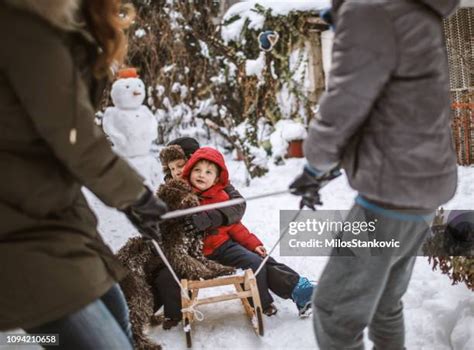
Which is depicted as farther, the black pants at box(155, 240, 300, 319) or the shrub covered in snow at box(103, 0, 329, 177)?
the shrub covered in snow at box(103, 0, 329, 177)

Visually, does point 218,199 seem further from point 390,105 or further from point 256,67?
point 256,67

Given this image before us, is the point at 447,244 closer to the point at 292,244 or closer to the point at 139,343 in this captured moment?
the point at 292,244

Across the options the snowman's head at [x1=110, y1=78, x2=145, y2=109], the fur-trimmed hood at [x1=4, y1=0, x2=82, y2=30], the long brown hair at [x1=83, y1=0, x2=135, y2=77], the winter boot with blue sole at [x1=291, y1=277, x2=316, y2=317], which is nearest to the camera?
the fur-trimmed hood at [x1=4, y1=0, x2=82, y2=30]

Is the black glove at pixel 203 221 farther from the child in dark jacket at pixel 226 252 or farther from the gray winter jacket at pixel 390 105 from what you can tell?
the gray winter jacket at pixel 390 105

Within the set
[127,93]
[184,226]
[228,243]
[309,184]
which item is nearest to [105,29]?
[309,184]

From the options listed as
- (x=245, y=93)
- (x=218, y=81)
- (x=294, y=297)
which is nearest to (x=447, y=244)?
(x=294, y=297)

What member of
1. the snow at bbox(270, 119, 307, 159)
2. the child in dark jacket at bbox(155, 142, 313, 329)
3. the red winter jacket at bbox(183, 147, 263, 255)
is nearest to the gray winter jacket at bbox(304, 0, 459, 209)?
the child in dark jacket at bbox(155, 142, 313, 329)

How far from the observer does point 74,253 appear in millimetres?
853

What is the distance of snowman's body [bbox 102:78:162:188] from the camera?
3207 mm

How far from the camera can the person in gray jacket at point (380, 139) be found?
0.92 m

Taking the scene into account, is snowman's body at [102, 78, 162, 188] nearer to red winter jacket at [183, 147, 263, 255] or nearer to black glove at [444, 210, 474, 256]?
red winter jacket at [183, 147, 263, 255]

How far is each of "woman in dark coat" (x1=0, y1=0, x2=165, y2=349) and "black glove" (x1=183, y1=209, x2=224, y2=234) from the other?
3.53 feet

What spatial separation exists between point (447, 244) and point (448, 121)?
38.9 inches

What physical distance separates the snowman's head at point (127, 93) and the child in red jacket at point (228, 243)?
4.12 feet
